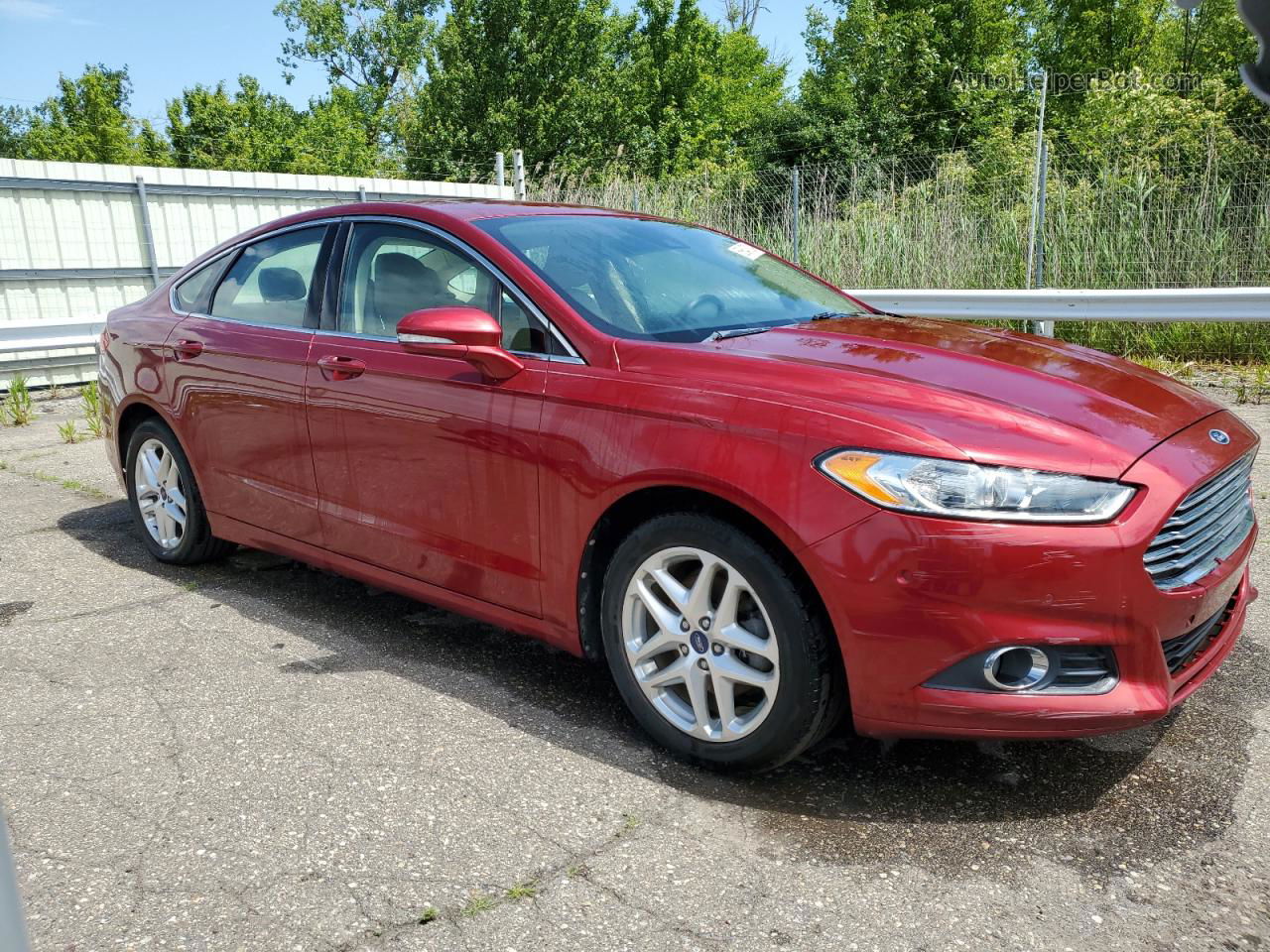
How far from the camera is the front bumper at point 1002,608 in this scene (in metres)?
2.38

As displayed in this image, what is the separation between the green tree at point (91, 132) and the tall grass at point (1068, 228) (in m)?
33.9

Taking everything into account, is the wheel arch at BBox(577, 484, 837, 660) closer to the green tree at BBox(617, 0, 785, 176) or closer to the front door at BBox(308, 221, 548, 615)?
the front door at BBox(308, 221, 548, 615)

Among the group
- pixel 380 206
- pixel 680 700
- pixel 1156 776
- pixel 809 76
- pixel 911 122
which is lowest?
pixel 1156 776

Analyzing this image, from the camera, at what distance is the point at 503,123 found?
33281 mm

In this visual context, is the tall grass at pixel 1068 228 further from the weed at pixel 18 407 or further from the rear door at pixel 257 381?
the weed at pixel 18 407

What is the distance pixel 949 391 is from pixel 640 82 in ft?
124

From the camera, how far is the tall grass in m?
9.69

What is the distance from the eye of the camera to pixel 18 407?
954 centimetres

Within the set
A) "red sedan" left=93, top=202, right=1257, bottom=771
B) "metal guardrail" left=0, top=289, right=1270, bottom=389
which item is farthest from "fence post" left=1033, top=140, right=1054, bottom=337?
"red sedan" left=93, top=202, right=1257, bottom=771

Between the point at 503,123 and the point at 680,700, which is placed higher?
the point at 503,123

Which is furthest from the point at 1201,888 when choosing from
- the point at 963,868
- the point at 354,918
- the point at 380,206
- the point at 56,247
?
the point at 56,247

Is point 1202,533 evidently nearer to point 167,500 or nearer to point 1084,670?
point 1084,670

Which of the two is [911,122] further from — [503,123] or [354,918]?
[354,918]

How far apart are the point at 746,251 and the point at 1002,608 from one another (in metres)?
2.14
